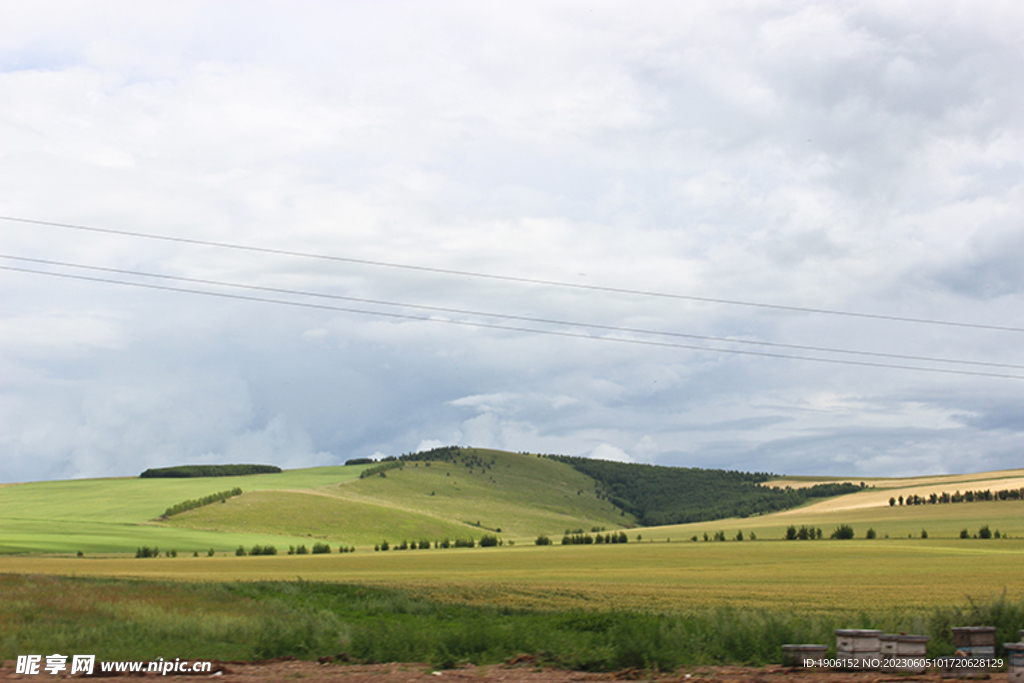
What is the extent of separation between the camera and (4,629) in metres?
21.2

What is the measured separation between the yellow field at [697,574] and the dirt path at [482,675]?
1052 cm

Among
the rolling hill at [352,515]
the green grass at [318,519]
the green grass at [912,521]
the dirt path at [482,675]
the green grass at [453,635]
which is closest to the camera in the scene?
the dirt path at [482,675]

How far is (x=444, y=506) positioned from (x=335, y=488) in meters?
23.7

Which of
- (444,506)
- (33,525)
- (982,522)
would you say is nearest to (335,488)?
(444,506)

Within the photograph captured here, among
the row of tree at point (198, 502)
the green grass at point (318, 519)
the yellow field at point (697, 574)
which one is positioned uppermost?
the row of tree at point (198, 502)

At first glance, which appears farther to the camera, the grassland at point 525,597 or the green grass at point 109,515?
the green grass at point 109,515

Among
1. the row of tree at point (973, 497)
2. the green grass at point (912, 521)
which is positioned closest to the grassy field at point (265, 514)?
the green grass at point (912, 521)

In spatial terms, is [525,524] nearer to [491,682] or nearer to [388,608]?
[388,608]

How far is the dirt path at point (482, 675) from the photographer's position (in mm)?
15219

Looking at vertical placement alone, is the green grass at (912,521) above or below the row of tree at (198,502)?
below

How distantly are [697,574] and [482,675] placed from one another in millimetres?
36467

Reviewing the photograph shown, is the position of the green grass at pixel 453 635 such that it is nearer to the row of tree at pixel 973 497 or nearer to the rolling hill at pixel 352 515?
the rolling hill at pixel 352 515

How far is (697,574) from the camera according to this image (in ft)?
163

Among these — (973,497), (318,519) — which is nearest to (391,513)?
(318,519)
